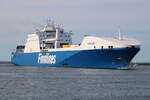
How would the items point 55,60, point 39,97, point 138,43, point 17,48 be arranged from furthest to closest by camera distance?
point 17,48, point 55,60, point 138,43, point 39,97

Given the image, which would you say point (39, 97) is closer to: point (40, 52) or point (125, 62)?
point (125, 62)

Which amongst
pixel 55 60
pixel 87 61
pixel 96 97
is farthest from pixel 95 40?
pixel 96 97

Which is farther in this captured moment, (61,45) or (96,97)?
(61,45)

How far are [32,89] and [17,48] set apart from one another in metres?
70.8

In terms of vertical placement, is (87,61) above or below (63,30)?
below

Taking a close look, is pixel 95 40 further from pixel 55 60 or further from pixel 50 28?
pixel 50 28

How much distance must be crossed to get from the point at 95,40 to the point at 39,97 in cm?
3952

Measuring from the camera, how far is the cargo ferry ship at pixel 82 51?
72812 mm

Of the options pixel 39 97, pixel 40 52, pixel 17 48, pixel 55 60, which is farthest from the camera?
pixel 17 48

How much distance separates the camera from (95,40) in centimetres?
7450

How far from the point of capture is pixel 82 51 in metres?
75.5

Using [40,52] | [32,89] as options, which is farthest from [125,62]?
[32,89]

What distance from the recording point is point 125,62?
74500 millimetres

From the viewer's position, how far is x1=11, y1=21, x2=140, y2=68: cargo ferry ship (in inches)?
2867
